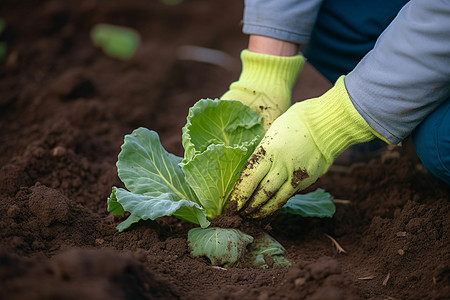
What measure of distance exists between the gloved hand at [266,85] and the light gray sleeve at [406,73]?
0.45m

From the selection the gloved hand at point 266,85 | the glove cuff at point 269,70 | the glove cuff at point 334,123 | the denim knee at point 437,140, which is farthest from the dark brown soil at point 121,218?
the glove cuff at point 269,70

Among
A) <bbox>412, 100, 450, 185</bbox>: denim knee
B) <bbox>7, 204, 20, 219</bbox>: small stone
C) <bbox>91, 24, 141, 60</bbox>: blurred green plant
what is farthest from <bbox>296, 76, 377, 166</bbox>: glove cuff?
<bbox>91, 24, 141, 60</bbox>: blurred green plant

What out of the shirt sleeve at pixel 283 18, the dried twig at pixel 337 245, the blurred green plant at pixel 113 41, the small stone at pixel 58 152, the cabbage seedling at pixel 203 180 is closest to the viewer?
the cabbage seedling at pixel 203 180

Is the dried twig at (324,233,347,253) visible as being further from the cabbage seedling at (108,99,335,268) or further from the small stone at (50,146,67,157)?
the small stone at (50,146,67,157)

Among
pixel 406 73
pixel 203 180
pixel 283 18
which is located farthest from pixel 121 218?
pixel 406 73

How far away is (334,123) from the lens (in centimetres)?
208

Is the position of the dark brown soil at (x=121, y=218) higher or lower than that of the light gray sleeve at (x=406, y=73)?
lower

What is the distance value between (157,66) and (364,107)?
105 inches

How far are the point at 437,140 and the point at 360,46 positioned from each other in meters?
0.74

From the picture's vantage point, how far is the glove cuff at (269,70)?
2.43 metres

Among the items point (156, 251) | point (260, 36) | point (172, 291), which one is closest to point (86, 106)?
point (260, 36)

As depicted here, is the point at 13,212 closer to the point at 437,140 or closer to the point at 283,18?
the point at 283,18

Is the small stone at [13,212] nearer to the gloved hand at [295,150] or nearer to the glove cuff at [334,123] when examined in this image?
the gloved hand at [295,150]

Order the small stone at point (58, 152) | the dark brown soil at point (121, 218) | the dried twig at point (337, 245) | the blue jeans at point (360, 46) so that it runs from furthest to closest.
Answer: the small stone at point (58, 152) < the dried twig at point (337, 245) < the blue jeans at point (360, 46) < the dark brown soil at point (121, 218)
